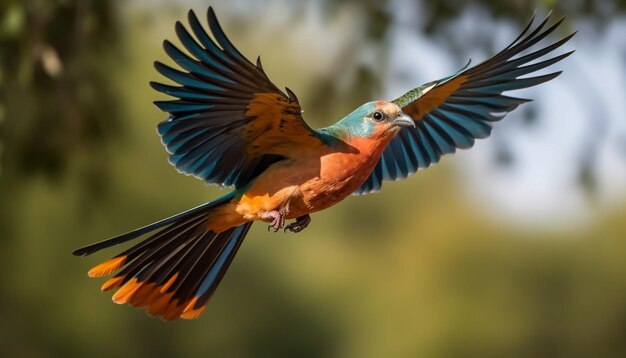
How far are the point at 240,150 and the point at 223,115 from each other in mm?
230

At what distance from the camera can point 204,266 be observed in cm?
391

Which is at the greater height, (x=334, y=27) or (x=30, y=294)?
(x=334, y=27)

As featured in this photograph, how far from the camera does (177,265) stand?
12.6ft

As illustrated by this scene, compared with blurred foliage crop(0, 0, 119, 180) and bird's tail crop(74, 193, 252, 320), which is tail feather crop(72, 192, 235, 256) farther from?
A: blurred foliage crop(0, 0, 119, 180)

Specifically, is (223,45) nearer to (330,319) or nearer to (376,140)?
(376,140)

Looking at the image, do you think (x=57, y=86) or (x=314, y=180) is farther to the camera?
(x=57, y=86)

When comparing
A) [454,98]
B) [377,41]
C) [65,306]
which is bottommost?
[65,306]

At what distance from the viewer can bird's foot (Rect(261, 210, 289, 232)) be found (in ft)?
10.5

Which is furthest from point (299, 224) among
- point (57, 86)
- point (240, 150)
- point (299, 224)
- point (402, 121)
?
point (57, 86)

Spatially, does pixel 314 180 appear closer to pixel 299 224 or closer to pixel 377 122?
pixel 299 224

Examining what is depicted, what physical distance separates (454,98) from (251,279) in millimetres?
12345

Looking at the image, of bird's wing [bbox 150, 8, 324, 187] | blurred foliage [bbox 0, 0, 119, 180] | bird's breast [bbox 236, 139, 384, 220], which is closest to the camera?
bird's wing [bbox 150, 8, 324, 187]

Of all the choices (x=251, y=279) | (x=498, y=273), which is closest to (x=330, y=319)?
(x=251, y=279)

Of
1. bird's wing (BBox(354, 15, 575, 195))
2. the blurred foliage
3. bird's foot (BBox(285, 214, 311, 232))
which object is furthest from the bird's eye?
the blurred foliage
